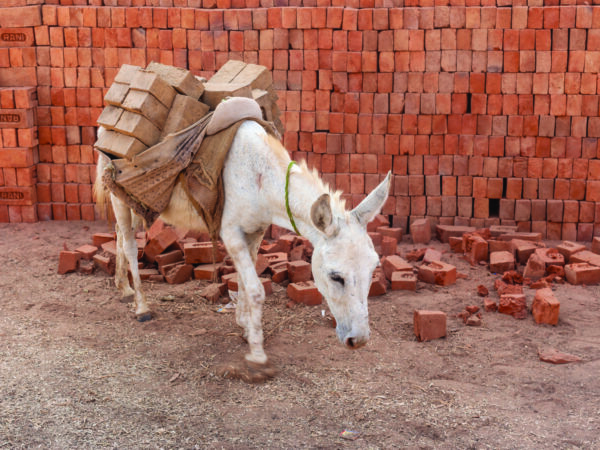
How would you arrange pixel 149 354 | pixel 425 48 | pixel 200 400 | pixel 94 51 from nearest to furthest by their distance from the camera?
1. pixel 200 400
2. pixel 149 354
3. pixel 425 48
4. pixel 94 51

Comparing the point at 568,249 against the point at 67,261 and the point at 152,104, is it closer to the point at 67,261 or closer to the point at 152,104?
the point at 152,104

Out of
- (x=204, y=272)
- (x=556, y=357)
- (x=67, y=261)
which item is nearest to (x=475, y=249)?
(x=556, y=357)

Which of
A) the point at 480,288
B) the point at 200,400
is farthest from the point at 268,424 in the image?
the point at 480,288

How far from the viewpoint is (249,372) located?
5.51 m

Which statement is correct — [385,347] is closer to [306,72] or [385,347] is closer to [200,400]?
[200,400]

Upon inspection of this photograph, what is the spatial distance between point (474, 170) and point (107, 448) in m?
5.99

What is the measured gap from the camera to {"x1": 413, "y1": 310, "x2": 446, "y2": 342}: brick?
Answer: 618 centimetres

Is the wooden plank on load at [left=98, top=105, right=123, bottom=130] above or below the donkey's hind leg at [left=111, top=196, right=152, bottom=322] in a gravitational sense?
above

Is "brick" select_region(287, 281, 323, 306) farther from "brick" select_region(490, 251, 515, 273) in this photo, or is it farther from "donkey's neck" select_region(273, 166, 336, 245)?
"brick" select_region(490, 251, 515, 273)

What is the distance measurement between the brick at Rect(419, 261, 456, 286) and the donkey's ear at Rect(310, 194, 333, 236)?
9.98 feet

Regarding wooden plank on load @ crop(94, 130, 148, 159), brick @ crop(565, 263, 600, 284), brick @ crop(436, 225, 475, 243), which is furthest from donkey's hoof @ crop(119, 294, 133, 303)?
brick @ crop(565, 263, 600, 284)

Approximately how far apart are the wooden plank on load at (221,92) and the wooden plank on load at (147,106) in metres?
0.40

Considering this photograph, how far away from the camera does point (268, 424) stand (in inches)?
191

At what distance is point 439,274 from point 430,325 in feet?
4.51
